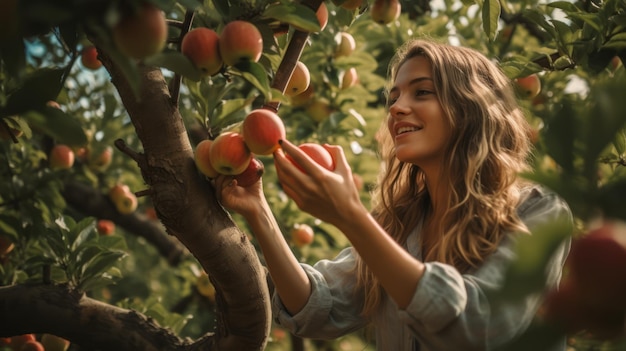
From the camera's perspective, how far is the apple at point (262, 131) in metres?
1.44

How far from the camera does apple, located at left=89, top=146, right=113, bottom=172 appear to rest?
3211 millimetres

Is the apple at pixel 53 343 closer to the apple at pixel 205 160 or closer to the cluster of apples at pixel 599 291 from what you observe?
the apple at pixel 205 160

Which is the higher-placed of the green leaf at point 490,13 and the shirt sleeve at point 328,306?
the green leaf at point 490,13

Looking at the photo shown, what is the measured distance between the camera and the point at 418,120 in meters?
1.79

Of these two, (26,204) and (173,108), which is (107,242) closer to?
(26,204)

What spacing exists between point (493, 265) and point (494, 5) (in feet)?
2.29

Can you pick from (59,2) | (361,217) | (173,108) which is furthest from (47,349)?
(59,2)

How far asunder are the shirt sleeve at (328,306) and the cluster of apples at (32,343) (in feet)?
2.82

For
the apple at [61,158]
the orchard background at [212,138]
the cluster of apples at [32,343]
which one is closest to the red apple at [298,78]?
the orchard background at [212,138]

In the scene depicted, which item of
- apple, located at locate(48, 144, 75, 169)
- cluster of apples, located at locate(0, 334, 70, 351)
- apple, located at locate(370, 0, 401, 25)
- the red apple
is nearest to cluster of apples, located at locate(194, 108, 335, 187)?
the red apple

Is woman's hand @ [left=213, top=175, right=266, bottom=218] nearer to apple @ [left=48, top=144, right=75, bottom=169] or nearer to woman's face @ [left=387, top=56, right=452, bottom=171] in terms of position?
woman's face @ [left=387, top=56, right=452, bottom=171]

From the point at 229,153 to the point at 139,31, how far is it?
49cm

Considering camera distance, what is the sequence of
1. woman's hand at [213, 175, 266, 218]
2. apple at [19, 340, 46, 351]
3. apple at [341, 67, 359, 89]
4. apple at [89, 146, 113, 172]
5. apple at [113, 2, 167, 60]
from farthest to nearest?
apple at [89, 146, 113, 172]
apple at [341, 67, 359, 89]
apple at [19, 340, 46, 351]
woman's hand at [213, 175, 266, 218]
apple at [113, 2, 167, 60]

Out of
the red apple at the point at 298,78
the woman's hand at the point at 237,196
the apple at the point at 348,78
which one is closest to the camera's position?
the woman's hand at the point at 237,196
